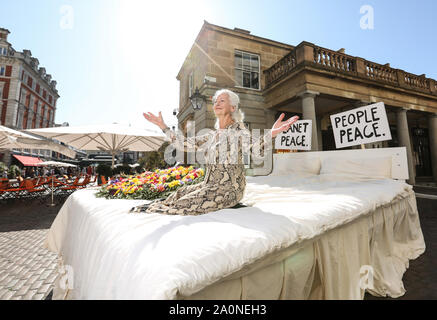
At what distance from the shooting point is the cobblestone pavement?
2.31 meters

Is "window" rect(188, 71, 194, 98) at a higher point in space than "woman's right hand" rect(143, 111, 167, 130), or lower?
higher

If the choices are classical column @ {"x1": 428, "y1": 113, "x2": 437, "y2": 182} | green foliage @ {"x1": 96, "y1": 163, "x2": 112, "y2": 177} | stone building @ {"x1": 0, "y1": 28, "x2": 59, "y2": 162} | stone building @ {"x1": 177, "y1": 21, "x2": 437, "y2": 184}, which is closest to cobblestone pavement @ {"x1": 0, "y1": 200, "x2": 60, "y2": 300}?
green foliage @ {"x1": 96, "y1": 163, "x2": 112, "y2": 177}

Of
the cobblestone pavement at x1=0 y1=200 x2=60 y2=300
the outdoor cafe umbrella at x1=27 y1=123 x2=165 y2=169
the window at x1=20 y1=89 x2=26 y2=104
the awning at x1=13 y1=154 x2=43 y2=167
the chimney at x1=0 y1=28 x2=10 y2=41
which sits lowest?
the cobblestone pavement at x1=0 y1=200 x2=60 y2=300

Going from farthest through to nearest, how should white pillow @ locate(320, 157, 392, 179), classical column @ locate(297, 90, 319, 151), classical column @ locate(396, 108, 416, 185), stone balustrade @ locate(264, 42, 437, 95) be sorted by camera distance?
classical column @ locate(396, 108, 416, 185) < stone balustrade @ locate(264, 42, 437, 95) < classical column @ locate(297, 90, 319, 151) < white pillow @ locate(320, 157, 392, 179)

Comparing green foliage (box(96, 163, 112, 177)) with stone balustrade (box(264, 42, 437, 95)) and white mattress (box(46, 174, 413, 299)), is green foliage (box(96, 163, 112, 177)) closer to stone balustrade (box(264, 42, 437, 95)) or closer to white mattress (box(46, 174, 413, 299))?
white mattress (box(46, 174, 413, 299))

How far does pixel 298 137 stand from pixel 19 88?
40674 mm

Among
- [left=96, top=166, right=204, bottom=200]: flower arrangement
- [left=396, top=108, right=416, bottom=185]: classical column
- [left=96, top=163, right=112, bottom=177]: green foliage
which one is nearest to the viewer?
[left=96, top=166, right=204, bottom=200]: flower arrangement

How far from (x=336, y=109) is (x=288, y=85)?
4.50m

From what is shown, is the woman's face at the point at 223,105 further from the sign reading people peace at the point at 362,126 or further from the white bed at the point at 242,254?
the sign reading people peace at the point at 362,126

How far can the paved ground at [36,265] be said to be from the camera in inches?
86.6

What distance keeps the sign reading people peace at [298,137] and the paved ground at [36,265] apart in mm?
2823

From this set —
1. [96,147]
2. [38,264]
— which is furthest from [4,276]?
[96,147]

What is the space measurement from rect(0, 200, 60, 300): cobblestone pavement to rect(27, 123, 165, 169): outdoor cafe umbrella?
104 inches

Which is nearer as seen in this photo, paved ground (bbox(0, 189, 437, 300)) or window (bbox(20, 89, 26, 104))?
paved ground (bbox(0, 189, 437, 300))
